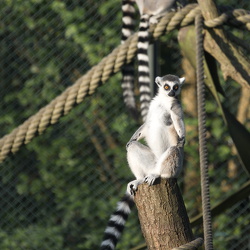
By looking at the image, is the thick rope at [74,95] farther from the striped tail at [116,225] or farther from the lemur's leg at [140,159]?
the striped tail at [116,225]

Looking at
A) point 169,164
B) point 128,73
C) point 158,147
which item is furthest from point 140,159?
point 128,73

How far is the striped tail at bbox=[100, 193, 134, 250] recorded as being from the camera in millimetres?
2520

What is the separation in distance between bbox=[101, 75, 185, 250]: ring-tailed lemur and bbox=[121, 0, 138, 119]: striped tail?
1.15 meters

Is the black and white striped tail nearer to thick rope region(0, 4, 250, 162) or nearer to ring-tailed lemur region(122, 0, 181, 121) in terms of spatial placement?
ring-tailed lemur region(122, 0, 181, 121)

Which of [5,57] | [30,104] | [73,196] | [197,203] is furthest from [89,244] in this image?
[5,57]

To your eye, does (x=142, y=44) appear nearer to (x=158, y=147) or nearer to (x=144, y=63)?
(x=144, y=63)

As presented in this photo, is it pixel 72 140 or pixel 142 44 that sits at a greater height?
pixel 142 44

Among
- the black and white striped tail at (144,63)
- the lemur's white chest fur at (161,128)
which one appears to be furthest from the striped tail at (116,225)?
the black and white striped tail at (144,63)

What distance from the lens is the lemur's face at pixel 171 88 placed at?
2.73m

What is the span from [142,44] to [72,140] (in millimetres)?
1597

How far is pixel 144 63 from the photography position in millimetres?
3771

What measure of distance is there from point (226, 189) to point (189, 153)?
0.41 meters

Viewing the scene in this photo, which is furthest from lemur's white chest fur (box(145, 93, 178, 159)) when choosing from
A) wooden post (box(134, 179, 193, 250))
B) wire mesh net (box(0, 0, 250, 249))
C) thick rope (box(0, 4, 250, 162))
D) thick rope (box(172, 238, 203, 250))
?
wire mesh net (box(0, 0, 250, 249))

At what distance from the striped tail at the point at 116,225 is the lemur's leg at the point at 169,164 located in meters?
0.21
